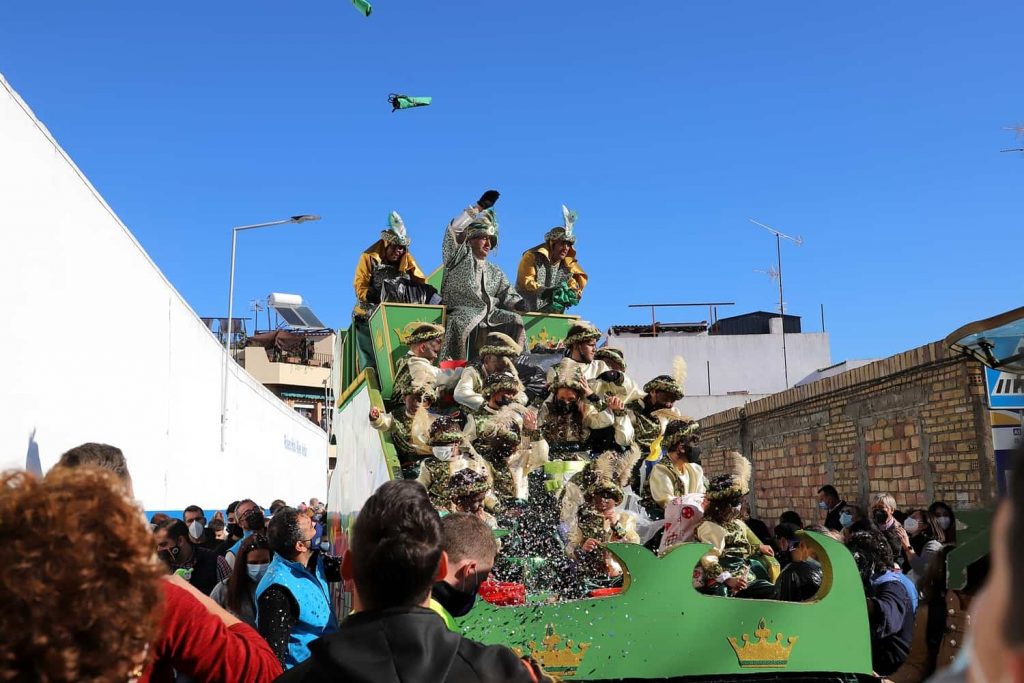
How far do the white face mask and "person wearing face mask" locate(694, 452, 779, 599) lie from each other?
2.41 metres

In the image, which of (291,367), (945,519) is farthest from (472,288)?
(291,367)

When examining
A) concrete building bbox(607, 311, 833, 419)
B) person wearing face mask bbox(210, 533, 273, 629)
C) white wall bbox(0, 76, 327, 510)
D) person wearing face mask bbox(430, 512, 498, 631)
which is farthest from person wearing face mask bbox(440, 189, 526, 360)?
concrete building bbox(607, 311, 833, 419)

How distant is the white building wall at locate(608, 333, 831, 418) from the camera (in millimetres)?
29844

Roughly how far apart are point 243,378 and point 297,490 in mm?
9194

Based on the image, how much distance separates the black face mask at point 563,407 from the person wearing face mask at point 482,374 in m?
0.28

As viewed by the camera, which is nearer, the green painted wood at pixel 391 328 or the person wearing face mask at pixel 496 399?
the person wearing face mask at pixel 496 399

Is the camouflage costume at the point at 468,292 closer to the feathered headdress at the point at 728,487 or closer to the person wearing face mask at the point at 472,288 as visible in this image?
the person wearing face mask at the point at 472,288

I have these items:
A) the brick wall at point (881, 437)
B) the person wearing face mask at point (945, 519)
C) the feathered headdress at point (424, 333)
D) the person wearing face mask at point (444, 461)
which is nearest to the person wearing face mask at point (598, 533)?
the person wearing face mask at point (444, 461)

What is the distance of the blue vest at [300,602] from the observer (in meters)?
3.87

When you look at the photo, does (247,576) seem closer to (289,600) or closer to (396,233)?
(289,600)

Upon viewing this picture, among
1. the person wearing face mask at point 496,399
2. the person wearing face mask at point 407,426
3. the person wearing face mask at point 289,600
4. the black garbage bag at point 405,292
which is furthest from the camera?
the black garbage bag at point 405,292

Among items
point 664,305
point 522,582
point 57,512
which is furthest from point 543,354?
point 664,305

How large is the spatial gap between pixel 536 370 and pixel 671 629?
5000mm

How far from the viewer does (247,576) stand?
4527 millimetres
